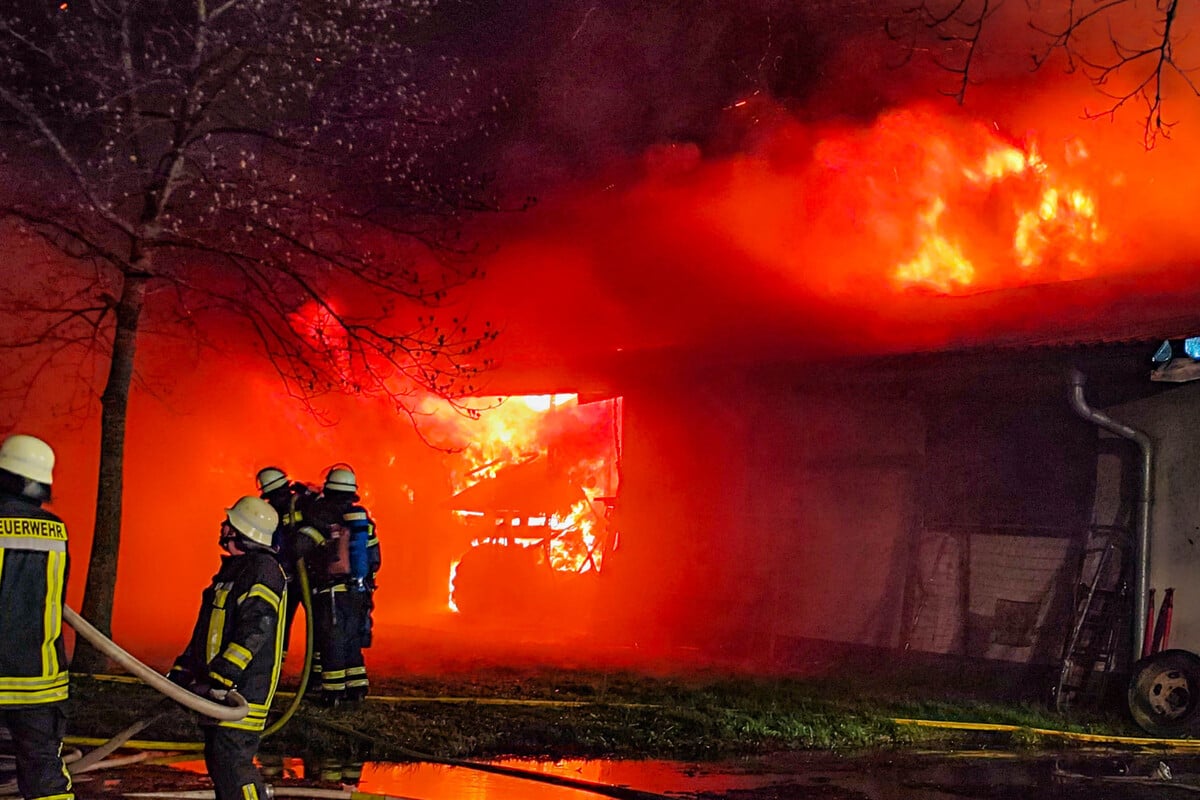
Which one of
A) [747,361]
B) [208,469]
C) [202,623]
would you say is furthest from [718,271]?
[202,623]

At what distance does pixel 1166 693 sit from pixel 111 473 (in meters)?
9.72

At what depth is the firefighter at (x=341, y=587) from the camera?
934cm

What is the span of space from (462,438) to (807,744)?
16.7m

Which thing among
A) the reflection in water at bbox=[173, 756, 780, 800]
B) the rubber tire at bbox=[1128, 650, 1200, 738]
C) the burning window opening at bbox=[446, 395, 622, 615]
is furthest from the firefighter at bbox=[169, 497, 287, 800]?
the burning window opening at bbox=[446, 395, 622, 615]

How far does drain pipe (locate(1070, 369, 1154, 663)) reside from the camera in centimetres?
1123

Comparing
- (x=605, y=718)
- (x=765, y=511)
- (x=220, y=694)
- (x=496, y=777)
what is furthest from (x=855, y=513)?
(x=220, y=694)

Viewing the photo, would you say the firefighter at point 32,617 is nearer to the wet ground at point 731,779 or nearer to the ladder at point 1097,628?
the wet ground at point 731,779

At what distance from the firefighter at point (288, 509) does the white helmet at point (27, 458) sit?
13.5ft

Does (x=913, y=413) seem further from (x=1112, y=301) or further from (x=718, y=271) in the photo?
(x=718, y=271)

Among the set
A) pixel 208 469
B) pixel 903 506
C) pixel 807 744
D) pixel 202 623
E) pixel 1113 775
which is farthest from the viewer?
pixel 208 469

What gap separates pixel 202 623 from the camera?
18.0 ft

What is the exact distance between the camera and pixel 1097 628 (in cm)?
1158

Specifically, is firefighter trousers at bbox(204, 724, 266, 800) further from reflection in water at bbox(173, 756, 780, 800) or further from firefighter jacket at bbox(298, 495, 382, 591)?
firefighter jacket at bbox(298, 495, 382, 591)

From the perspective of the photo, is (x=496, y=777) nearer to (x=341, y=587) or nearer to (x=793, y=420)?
(x=341, y=587)
